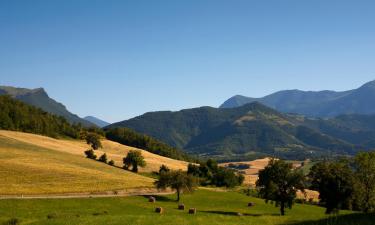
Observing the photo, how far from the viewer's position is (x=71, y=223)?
148ft

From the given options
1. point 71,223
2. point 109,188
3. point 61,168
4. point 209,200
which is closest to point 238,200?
point 209,200

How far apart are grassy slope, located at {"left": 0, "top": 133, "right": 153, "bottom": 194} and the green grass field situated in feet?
34.9

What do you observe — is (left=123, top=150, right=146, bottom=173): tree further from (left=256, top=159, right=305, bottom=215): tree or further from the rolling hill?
(left=256, top=159, right=305, bottom=215): tree

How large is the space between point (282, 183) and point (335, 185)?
32.1ft

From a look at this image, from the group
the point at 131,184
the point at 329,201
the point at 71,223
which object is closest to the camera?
the point at 71,223

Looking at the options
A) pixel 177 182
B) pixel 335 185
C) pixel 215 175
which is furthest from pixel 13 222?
pixel 215 175

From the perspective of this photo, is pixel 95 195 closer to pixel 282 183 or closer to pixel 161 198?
pixel 161 198

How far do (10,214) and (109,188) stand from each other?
1364 inches

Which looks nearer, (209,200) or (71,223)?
(71,223)

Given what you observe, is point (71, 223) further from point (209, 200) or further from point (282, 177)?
point (209, 200)

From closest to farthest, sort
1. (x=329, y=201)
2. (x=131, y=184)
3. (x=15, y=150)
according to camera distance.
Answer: (x=329, y=201) < (x=131, y=184) < (x=15, y=150)

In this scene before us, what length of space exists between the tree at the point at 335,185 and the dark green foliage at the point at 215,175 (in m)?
63.9

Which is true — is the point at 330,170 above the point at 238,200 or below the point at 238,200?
above

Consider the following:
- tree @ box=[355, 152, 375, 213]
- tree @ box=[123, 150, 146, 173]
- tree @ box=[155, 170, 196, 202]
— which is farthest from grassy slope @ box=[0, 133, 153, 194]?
tree @ box=[355, 152, 375, 213]
